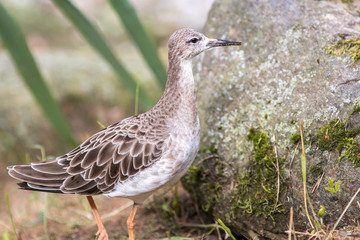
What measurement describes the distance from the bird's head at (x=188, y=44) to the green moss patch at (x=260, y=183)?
0.93m

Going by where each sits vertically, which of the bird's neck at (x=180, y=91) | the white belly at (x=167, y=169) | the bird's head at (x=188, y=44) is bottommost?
the white belly at (x=167, y=169)

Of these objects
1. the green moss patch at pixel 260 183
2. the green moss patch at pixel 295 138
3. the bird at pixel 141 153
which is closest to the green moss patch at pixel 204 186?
the green moss patch at pixel 260 183

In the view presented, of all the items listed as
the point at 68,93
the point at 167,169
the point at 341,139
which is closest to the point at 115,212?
the point at 167,169

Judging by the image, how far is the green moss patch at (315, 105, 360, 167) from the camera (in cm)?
355

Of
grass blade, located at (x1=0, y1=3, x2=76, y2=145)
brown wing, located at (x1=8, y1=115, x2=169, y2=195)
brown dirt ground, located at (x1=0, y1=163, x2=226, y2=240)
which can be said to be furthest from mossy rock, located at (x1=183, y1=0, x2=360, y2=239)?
grass blade, located at (x1=0, y1=3, x2=76, y2=145)

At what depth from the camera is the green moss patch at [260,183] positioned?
397 cm

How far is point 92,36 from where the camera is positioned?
500 cm

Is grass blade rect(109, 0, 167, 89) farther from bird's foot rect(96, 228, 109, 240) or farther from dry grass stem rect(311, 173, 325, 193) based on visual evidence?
dry grass stem rect(311, 173, 325, 193)

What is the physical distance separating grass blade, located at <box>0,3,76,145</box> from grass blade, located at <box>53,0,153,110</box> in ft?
1.77

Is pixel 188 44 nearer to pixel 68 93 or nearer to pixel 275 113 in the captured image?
pixel 275 113

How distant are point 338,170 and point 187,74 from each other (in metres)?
1.66

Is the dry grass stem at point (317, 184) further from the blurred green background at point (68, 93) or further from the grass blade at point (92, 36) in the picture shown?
the blurred green background at point (68, 93)

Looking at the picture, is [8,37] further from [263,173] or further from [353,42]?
[353,42]

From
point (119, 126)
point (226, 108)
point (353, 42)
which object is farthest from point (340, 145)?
point (119, 126)
